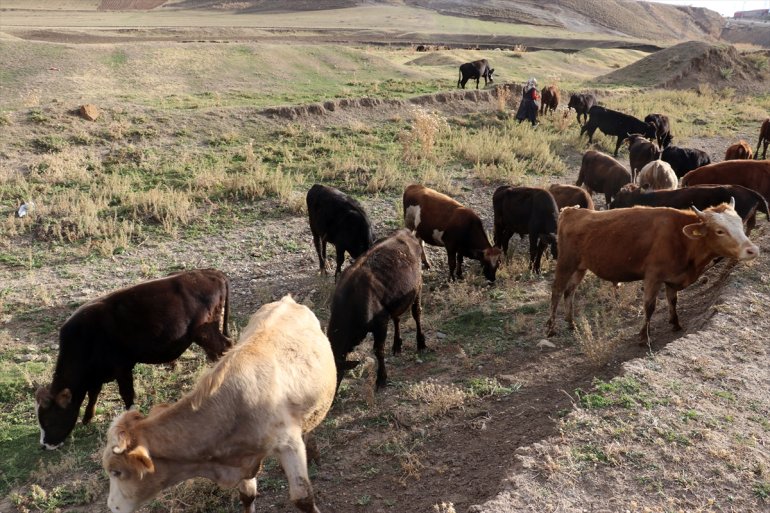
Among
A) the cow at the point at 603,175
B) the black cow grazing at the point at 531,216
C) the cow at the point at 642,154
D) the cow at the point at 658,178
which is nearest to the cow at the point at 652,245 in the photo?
the black cow grazing at the point at 531,216

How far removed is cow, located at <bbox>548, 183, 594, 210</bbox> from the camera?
38.2 feet

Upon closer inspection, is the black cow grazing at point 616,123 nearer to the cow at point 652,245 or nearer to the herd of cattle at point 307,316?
the herd of cattle at point 307,316

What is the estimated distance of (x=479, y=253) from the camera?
10281mm

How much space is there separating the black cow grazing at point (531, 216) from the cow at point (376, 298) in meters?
3.52

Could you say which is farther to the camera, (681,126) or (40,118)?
(681,126)

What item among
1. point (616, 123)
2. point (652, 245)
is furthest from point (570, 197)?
point (616, 123)

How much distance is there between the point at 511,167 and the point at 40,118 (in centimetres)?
1296

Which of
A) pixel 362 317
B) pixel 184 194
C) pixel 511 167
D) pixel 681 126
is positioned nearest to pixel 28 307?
pixel 184 194

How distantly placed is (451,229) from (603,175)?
5.85 metres

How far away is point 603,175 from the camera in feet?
47.2

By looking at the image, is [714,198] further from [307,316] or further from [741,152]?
[307,316]

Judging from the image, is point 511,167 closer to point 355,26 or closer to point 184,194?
point 184,194

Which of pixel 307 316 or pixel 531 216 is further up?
pixel 307 316

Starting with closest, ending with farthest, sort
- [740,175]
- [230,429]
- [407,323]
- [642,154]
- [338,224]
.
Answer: [230,429] → [407,323] → [338,224] → [740,175] → [642,154]
